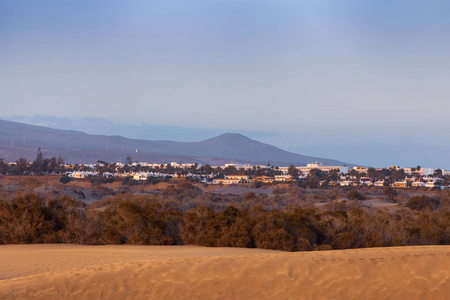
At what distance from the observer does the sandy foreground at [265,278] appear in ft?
32.2

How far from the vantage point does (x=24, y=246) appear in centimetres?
1761

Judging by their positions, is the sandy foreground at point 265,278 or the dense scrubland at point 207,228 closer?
the sandy foreground at point 265,278

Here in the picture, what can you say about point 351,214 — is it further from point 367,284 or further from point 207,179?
point 207,179

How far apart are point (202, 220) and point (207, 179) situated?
76257 mm

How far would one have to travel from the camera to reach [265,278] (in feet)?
Result: 34.2

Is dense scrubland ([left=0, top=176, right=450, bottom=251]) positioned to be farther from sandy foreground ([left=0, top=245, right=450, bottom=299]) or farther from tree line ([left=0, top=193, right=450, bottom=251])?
sandy foreground ([left=0, top=245, right=450, bottom=299])

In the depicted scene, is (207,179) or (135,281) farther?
(207,179)

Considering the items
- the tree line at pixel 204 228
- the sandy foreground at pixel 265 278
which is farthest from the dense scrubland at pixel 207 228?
the sandy foreground at pixel 265 278

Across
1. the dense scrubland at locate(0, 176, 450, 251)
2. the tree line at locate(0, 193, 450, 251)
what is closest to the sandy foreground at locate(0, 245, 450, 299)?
the dense scrubland at locate(0, 176, 450, 251)

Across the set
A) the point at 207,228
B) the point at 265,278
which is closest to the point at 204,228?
the point at 207,228

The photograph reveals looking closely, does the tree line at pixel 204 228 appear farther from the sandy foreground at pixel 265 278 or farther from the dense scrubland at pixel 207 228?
the sandy foreground at pixel 265 278

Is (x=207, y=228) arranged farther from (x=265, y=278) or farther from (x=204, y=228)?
(x=265, y=278)

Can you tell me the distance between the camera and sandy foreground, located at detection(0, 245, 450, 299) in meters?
9.80

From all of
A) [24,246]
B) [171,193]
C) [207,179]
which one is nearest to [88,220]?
[24,246]
